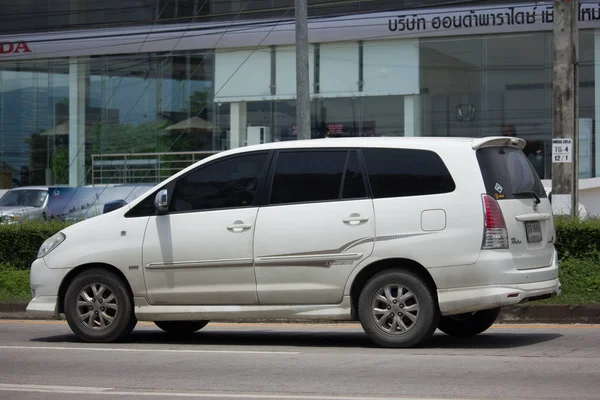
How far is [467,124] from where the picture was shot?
28.0 m

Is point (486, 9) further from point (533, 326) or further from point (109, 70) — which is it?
point (533, 326)

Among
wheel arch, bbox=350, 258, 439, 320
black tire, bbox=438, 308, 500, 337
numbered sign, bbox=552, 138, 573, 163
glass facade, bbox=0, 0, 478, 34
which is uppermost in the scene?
glass facade, bbox=0, 0, 478, 34

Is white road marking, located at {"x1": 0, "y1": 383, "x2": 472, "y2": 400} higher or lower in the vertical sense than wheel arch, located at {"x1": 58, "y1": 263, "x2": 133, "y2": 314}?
lower

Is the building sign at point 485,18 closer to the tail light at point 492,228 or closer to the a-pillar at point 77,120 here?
the a-pillar at point 77,120

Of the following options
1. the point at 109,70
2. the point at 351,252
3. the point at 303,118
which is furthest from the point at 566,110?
the point at 109,70

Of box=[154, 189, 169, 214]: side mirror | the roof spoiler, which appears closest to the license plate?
the roof spoiler

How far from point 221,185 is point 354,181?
4.63ft

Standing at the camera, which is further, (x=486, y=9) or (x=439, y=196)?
(x=486, y=9)

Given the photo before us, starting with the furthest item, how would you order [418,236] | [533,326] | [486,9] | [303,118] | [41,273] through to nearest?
1. [486,9]
2. [303,118]
3. [533,326]
4. [41,273]
5. [418,236]

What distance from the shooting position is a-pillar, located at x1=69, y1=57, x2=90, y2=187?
32.3 metres

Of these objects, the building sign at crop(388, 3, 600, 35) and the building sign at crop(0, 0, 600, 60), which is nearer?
the building sign at crop(388, 3, 600, 35)

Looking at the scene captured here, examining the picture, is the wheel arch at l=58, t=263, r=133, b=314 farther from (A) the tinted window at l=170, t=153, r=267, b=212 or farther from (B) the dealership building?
(B) the dealership building

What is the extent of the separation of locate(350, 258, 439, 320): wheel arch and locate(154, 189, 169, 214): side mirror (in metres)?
2.11

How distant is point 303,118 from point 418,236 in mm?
9571
